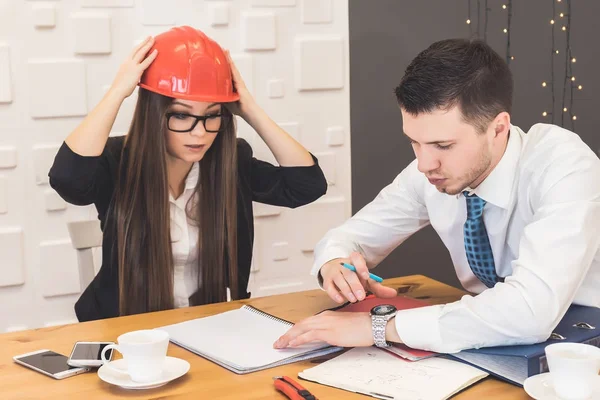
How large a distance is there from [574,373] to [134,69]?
1489 millimetres

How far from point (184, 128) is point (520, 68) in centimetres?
181

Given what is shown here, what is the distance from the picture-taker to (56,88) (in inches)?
112

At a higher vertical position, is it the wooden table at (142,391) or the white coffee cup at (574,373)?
the white coffee cup at (574,373)

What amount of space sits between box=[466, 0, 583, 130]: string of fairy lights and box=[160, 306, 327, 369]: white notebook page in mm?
2026

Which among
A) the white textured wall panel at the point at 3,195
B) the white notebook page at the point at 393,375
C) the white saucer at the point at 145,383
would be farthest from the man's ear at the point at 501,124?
the white textured wall panel at the point at 3,195

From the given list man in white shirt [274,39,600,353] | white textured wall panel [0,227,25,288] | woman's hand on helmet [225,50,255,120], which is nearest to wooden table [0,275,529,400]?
man in white shirt [274,39,600,353]

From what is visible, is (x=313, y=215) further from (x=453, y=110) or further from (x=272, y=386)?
(x=272, y=386)

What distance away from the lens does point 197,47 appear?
2.30 meters

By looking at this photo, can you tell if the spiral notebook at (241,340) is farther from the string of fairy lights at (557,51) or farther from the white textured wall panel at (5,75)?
the string of fairy lights at (557,51)

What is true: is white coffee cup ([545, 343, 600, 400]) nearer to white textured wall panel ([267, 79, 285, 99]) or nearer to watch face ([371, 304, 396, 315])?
watch face ([371, 304, 396, 315])

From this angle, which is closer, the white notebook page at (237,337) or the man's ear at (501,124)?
the white notebook page at (237,337)

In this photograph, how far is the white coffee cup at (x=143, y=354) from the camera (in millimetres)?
1487

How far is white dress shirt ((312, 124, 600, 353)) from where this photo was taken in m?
1.60

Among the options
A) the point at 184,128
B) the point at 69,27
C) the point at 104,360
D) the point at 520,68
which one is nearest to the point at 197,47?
the point at 184,128
